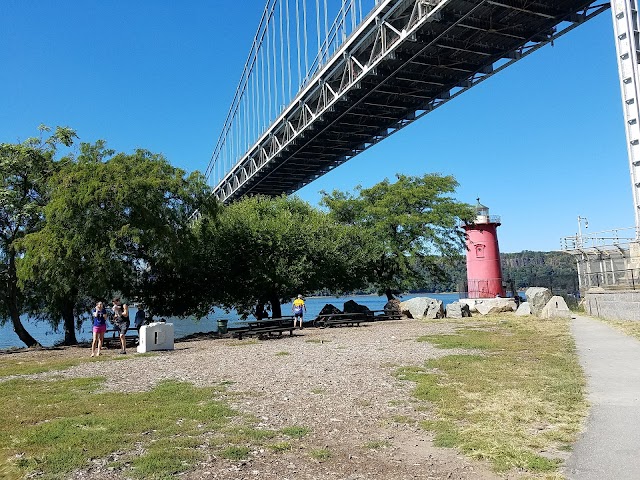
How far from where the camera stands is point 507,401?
707cm

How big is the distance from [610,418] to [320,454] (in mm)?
3412

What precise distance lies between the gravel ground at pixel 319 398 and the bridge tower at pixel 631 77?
8076 mm

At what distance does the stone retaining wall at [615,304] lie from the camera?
1728 cm

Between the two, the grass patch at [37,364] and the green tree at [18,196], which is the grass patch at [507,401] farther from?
the green tree at [18,196]

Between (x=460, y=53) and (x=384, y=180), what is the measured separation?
9.44 metres

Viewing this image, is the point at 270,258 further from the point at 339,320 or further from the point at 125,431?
the point at 125,431

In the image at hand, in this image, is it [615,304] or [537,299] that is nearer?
[615,304]

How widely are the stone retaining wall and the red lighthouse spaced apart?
1554 centimetres

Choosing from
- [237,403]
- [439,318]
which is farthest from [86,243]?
[439,318]

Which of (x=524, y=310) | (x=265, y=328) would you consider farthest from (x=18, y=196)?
(x=524, y=310)

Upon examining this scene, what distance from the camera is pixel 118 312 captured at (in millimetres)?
15523

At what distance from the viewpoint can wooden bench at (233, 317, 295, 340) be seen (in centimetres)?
1815

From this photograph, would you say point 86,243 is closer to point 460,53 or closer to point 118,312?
point 118,312

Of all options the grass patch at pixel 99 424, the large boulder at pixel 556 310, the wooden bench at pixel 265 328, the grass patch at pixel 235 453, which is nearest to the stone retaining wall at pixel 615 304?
the large boulder at pixel 556 310
